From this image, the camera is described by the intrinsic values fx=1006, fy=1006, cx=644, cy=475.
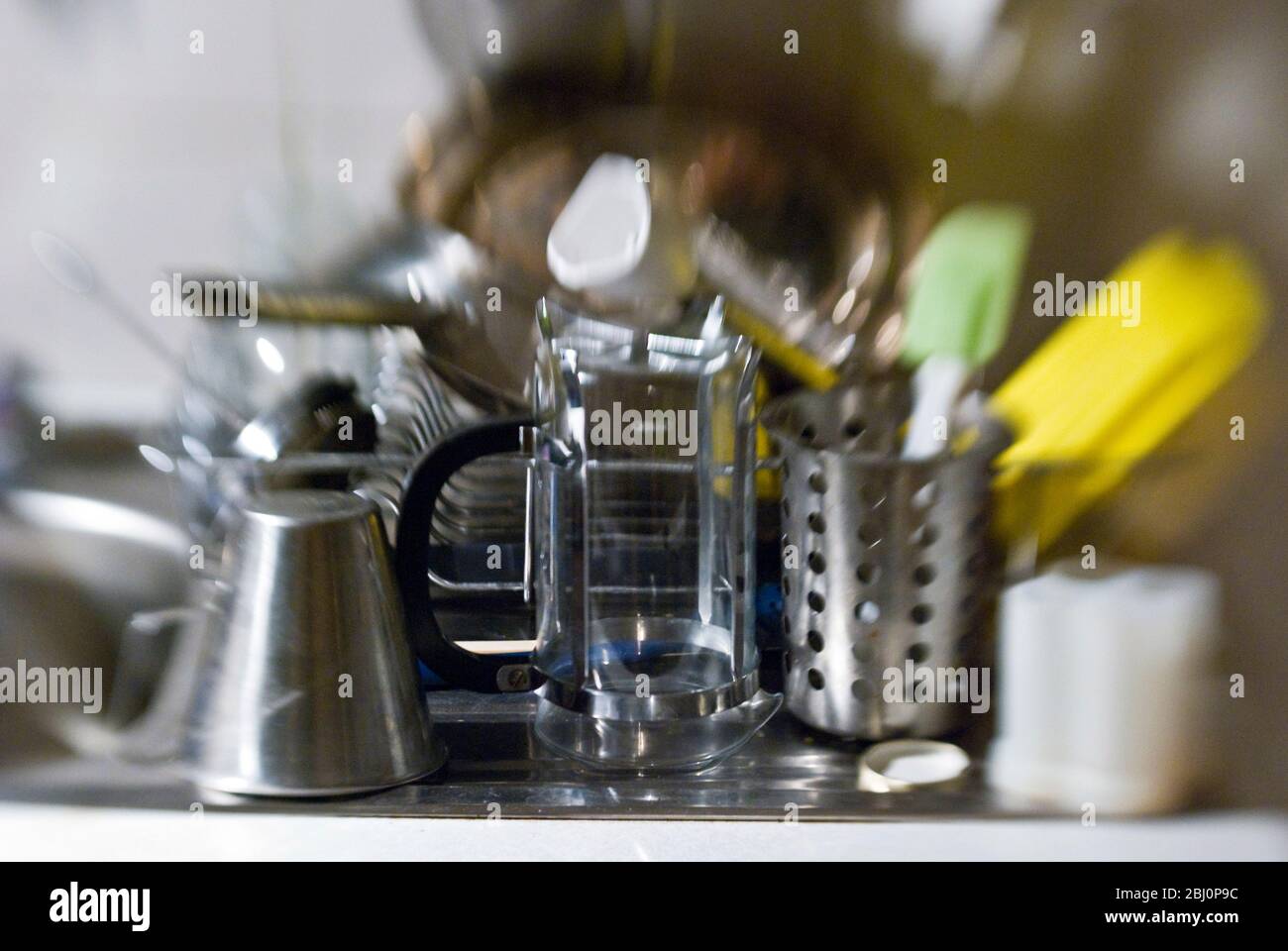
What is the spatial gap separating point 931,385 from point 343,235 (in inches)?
15.9

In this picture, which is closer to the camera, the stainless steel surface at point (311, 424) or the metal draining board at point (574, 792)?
the metal draining board at point (574, 792)

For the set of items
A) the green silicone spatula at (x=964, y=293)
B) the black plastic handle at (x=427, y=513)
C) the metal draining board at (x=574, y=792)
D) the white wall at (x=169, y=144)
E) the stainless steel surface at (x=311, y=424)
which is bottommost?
the metal draining board at (x=574, y=792)

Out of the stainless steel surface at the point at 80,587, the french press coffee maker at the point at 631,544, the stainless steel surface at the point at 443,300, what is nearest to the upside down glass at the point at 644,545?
the french press coffee maker at the point at 631,544

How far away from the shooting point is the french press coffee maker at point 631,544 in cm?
52

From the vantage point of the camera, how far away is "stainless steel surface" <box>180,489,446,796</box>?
459 mm

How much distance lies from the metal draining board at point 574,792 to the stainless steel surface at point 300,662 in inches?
0.8

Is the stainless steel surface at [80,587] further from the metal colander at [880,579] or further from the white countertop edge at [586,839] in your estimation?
the metal colander at [880,579]

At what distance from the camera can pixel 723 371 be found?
55 centimetres

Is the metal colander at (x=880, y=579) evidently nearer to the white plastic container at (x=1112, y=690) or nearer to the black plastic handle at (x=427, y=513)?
the white plastic container at (x=1112, y=690)

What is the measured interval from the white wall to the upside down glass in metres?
0.24

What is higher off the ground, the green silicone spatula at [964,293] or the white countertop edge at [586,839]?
the green silicone spatula at [964,293]

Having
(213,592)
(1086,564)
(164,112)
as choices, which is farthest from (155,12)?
(1086,564)

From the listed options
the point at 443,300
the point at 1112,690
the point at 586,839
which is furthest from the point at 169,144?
the point at 1112,690

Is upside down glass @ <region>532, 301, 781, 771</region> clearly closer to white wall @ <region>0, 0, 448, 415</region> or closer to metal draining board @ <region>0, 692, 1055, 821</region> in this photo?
metal draining board @ <region>0, 692, 1055, 821</region>
